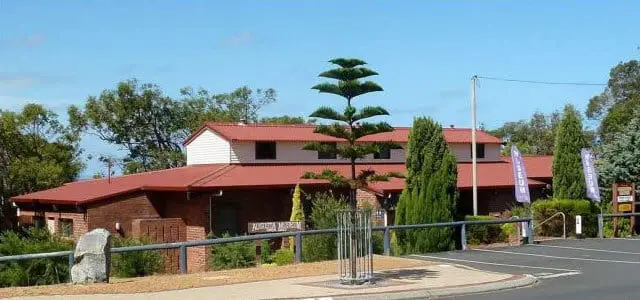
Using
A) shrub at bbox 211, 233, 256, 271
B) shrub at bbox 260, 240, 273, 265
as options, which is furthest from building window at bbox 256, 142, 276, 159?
shrub at bbox 211, 233, 256, 271

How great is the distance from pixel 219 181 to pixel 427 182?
9.51 meters

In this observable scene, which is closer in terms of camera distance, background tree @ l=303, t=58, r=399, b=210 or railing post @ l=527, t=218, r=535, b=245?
background tree @ l=303, t=58, r=399, b=210

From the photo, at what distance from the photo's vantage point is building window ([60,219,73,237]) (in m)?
35.9

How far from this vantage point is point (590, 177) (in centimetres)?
3003

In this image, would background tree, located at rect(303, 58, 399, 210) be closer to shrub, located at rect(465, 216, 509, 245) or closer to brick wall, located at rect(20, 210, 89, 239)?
shrub, located at rect(465, 216, 509, 245)

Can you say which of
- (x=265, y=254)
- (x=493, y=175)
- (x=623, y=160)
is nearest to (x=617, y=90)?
(x=493, y=175)

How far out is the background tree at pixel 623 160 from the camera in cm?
3391

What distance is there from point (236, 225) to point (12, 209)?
66.9ft

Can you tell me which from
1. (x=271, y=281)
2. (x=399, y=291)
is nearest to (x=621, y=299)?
(x=399, y=291)

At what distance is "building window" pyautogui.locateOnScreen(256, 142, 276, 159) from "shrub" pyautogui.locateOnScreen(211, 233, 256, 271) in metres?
15.0

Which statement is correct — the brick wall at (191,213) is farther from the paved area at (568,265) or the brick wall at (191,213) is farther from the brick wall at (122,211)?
the paved area at (568,265)

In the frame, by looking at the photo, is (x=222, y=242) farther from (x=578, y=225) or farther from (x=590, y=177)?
(x=590, y=177)

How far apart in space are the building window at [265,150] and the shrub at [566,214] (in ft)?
45.5

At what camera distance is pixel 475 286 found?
1563cm
